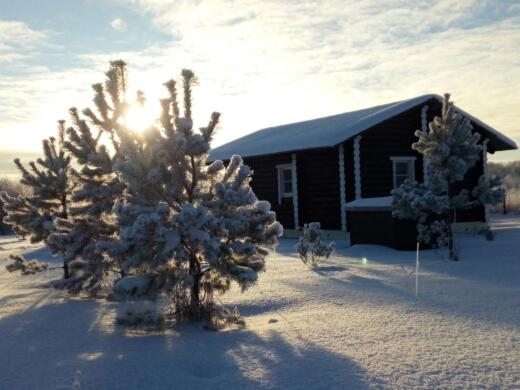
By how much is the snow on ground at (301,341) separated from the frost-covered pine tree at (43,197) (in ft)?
7.21

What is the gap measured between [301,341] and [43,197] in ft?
24.4

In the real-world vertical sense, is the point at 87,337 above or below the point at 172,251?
below

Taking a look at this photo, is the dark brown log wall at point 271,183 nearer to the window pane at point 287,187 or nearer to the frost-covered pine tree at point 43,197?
the window pane at point 287,187

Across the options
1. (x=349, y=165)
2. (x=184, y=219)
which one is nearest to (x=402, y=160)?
(x=349, y=165)

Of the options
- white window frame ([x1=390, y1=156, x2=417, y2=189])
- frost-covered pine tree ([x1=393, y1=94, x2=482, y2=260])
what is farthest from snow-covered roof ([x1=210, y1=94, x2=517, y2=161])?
frost-covered pine tree ([x1=393, y1=94, x2=482, y2=260])

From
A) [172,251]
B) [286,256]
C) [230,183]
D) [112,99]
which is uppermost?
[112,99]

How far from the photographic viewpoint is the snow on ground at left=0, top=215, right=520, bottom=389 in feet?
13.9

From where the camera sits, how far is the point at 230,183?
6246 millimetres

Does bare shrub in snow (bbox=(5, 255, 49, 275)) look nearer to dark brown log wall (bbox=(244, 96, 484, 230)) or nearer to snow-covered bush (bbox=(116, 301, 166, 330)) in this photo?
snow-covered bush (bbox=(116, 301, 166, 330))

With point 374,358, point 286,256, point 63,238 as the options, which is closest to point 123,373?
point 374,358

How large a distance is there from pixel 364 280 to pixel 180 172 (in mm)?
4225

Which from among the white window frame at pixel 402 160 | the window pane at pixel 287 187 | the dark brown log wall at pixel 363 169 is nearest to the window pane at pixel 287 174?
the window pane at pixel 287 187

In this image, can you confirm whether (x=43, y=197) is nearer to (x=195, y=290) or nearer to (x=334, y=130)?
(x=195, y=290)

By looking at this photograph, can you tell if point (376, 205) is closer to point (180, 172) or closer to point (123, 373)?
point (180, 172)
